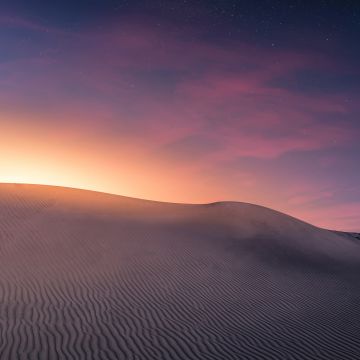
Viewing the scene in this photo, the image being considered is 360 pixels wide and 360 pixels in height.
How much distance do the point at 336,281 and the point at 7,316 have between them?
39.4ft

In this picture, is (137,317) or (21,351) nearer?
(21,351)

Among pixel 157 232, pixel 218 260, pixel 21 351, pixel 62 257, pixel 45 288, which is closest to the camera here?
pixel 21 351

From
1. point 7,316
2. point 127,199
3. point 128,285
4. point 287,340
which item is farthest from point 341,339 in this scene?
point 127,199

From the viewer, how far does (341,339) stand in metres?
8.37

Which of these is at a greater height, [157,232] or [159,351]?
[157,232]

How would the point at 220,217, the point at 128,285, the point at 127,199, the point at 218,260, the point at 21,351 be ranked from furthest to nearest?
the point at 127,199 → the point at 220,217 → the point at 218,260 → the point at 128,285 → the point at 21,351

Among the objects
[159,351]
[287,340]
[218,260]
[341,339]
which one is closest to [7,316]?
[159,351]

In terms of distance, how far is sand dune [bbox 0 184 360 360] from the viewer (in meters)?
7.65

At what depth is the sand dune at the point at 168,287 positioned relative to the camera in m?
7.65

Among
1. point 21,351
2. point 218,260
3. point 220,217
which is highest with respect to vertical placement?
point 220,217

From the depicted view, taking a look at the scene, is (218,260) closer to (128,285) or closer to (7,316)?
(128,285)

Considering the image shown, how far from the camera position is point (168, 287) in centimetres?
1245

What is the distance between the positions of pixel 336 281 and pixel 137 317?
9.37 meters

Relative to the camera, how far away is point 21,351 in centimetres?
684
